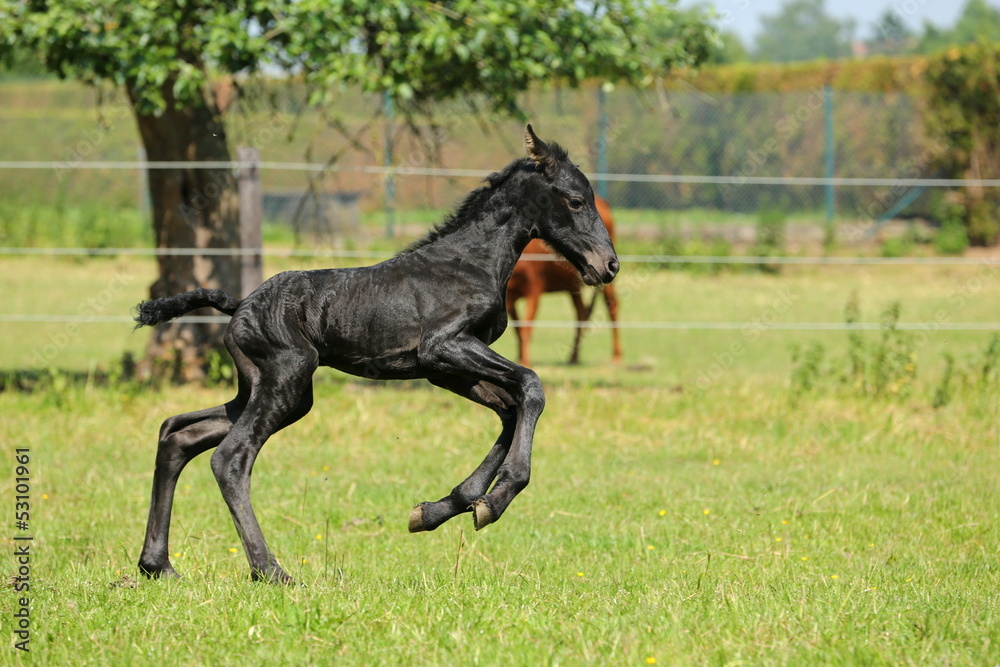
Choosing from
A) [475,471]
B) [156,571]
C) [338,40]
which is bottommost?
[156,571]

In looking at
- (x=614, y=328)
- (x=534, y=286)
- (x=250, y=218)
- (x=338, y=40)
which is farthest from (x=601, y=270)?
(x=614, y=328)

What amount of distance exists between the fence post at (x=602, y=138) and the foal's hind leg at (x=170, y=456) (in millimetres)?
14825

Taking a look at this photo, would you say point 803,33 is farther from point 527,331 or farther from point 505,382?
point 505,382

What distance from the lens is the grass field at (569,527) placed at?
3408 mm

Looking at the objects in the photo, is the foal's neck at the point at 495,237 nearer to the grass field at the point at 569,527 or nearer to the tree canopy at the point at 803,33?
the grass field at the point at 569,527

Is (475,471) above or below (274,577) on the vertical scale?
above

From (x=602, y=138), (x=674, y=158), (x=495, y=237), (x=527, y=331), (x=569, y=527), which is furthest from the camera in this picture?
(x=674, y=158)

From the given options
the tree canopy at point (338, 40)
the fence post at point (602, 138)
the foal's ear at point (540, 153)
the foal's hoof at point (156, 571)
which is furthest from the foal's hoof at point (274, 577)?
the fence post at point (602, 138)

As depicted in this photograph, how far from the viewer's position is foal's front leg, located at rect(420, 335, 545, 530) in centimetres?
395

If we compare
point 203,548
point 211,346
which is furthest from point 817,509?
point 211,346

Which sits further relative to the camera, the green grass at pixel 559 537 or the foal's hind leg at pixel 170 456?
the foal's hind leg at pixel 170 456

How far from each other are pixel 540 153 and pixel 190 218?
5971 millimetres

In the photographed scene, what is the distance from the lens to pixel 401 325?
14.2ft

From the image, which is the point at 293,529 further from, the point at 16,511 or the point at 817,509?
the point at 817,509
